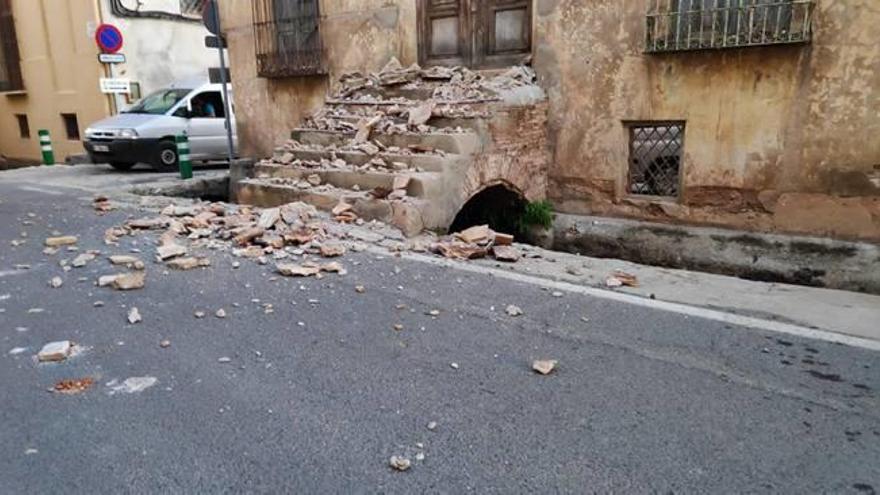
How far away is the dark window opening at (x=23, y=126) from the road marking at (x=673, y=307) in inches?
749

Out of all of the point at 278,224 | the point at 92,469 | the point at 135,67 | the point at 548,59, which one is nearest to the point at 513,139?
the point at 548,59

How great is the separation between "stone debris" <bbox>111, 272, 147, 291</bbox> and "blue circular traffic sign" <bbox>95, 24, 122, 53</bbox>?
9.93m

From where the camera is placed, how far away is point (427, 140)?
7.00 meters

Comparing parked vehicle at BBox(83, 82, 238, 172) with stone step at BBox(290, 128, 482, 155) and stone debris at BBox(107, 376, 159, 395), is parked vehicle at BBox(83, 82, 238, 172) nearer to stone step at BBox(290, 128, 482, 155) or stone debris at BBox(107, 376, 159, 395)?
stone step at BBox(290, 128, 482, 155)

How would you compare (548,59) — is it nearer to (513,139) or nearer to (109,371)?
(513,139)

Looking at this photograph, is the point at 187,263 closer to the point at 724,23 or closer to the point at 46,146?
the point at 724,23

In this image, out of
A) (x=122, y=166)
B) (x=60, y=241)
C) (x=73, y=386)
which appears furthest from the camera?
(x=122, y=166)

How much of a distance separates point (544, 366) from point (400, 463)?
3.70 feet

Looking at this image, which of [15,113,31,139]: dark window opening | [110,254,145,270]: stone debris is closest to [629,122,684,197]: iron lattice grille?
[110,254,145,270]: stone debris

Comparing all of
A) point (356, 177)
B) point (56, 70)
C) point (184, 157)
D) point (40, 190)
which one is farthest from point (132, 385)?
point (56, 70)

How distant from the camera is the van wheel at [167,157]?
1270 centimetres

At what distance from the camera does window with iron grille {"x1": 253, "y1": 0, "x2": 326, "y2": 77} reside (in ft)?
32.8

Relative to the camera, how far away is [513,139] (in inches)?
294

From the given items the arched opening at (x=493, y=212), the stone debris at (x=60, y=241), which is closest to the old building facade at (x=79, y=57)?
the stone debris at (x=60, y=241)
